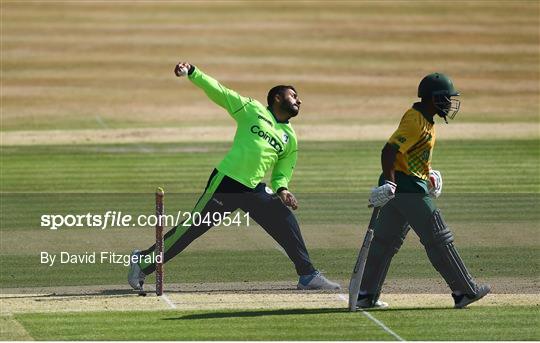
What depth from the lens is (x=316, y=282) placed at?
13547 mm

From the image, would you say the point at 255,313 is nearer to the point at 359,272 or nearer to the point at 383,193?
the point at 359,272

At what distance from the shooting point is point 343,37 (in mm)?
45812

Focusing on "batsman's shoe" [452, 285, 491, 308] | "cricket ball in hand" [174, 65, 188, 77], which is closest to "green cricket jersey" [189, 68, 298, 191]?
"cricket ball in hand" [174, 65, 188, 77]

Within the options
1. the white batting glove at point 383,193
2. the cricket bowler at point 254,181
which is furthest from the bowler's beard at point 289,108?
the white batting glove at point 383,193

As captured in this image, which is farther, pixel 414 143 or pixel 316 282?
pixel 316 282

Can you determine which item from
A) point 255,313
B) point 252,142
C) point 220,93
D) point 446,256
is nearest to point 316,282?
point 255,313

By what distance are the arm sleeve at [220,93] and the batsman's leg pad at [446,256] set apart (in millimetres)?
2330

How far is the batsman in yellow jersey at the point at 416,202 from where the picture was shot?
39.7 feet

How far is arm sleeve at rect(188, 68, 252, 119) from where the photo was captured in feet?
43.3

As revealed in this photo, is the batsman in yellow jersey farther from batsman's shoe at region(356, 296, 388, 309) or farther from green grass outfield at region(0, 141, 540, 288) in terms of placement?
green grass outfield at region(0, 141, 540, 288)

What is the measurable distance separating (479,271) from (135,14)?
34055mm

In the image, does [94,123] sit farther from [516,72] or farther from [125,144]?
[516,72]

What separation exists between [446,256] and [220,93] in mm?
2749

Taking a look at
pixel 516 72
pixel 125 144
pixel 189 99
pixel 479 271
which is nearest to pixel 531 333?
pixel 479 271
